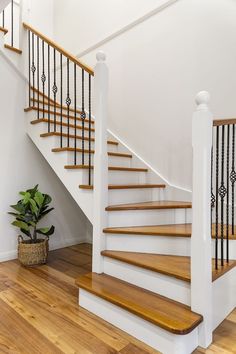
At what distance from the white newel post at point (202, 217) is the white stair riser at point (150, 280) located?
118mm

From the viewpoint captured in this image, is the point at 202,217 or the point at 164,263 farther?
the point at 164,263

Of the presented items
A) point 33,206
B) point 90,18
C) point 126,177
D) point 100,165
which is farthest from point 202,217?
point 90,18

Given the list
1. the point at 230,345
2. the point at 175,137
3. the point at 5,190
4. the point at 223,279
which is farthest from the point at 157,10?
the point at 230,345

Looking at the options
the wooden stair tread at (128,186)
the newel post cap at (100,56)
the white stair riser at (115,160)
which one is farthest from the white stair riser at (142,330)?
the newel post cap at (100,56)

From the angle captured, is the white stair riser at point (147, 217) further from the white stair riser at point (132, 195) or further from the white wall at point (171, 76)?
the white wall at point (171, 76)

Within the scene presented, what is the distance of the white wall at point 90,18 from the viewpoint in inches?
136

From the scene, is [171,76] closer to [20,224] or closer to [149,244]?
[149,244]

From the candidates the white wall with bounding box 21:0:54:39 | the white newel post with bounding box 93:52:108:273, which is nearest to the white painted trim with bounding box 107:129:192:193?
the white newel post with bounding box 93:52:108:273

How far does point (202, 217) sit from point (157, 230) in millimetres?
651

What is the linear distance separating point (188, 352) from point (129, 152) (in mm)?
2376

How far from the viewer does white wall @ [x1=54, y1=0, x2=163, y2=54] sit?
3463mm

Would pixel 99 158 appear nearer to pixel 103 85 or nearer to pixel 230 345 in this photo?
pixel 103 85

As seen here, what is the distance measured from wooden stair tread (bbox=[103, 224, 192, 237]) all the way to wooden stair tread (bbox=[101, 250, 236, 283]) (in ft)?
0.56

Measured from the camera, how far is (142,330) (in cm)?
167
